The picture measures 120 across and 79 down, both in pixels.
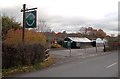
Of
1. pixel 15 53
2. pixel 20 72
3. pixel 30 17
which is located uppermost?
pixel 30 17

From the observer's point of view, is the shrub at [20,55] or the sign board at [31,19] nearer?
the shrub at [20,55]

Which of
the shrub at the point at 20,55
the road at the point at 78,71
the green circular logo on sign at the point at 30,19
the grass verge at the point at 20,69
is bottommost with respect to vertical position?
the road at the point at 78,71

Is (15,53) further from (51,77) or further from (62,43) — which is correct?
(62,43)

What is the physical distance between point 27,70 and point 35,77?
339 centimetres

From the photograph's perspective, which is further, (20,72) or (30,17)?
(30,17)

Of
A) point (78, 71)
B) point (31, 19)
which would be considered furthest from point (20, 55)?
point (31, 19)

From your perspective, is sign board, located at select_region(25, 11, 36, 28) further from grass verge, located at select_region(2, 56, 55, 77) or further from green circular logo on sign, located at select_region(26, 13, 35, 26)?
grass verge, located at select_region(2, 56, 55, 77)

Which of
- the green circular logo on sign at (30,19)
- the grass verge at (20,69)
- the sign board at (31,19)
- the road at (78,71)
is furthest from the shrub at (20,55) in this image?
the green circular logo on sign at (30,19)

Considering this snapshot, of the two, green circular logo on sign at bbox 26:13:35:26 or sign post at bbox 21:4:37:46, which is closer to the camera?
sign post at bbox 21:4:37:46

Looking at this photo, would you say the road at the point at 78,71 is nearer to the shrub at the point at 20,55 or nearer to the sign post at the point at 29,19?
the shrub at the point at 20,55

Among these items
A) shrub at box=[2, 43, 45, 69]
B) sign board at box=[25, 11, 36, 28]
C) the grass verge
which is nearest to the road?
the grass verge

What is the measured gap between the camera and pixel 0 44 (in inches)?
640

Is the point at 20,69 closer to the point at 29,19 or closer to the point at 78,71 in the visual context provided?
the point at 78,71

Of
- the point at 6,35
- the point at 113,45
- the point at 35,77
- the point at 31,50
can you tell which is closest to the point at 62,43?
the point at 113,45
